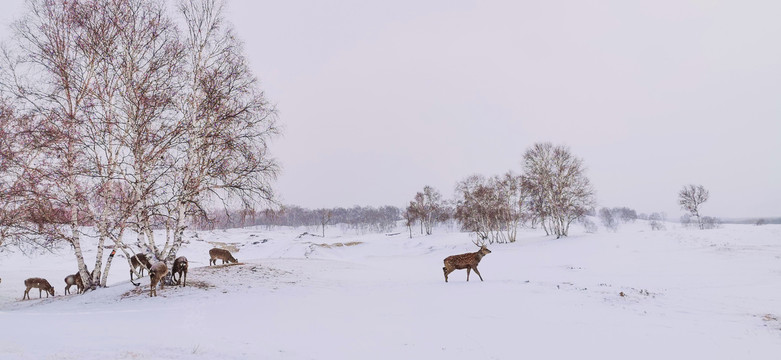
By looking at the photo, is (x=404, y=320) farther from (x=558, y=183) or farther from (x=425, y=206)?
(x=425, y=206)

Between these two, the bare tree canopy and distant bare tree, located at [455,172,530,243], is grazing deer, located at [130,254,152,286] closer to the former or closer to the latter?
distant bare tree, located at [455,172,530,243]

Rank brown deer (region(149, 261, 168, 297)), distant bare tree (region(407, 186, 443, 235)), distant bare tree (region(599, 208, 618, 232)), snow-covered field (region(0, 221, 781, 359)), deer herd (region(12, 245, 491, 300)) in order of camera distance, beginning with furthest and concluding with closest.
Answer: distant bare tree (region(599, 208, 618, 232)) < distant bare tree (region(407, 186, 443, 235)) < deer herd (region(12, 245, 491, 300)) < brown deer (region(149, 261, 168, 297)) < snow-covered field (region(0, 221, 781, 359))

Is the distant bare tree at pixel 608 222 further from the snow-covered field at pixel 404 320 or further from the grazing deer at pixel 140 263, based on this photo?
the grazing deer at pixel 140 263

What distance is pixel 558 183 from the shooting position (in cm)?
4278

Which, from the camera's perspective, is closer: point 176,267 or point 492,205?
point 176,267

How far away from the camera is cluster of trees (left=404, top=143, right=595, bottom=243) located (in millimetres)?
42281

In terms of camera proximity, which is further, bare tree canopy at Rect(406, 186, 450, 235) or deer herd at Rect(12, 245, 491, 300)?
bare tree canopy at Rect(406, 186, 450, 235)

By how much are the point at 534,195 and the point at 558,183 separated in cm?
383

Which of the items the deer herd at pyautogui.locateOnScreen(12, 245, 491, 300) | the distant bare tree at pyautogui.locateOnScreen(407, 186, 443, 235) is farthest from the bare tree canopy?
the deer herd at pyautogui.locateOnScreen(12, 245, 491, 300)

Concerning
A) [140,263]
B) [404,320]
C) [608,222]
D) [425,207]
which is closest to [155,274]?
[140,263]

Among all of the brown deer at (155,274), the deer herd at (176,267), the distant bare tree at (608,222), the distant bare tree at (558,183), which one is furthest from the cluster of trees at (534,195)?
the distant bare tree at (608,222)

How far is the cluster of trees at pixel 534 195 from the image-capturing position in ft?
139

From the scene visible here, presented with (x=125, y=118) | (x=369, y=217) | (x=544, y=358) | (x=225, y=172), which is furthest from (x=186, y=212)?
(x=369, y=217)

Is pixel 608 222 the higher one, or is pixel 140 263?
pixel 140 263
